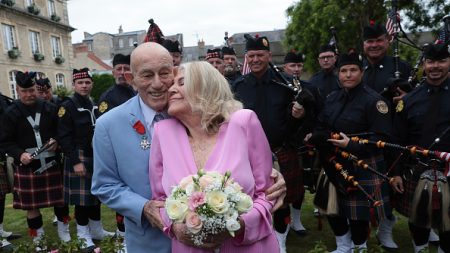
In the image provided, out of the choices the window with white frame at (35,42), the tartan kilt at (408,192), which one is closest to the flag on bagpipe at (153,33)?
the tartan kilt at (408,192)

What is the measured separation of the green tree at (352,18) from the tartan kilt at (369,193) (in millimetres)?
12807

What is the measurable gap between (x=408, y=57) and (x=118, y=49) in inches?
2466

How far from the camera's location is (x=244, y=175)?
1907 millimetres

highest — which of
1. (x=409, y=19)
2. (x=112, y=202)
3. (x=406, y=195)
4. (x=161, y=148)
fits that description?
(x=409, y=19)

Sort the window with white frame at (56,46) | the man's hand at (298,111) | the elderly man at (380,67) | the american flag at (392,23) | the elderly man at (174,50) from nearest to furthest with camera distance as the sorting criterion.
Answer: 1. the man's hand at (298,111)
2. the elderly man at (380,67)
3. the elderly man at (174,50)
4. the american flag at (392,23)
5. the window with white frame at (56,46)

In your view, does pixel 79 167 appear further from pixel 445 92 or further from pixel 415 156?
pixel 445 92

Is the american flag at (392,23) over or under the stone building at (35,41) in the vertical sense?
under

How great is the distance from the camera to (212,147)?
2010 mm

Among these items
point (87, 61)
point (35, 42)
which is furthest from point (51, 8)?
point (87, 61)

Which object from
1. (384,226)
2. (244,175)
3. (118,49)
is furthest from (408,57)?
(118,49)

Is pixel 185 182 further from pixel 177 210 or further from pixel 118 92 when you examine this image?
pixel 118 92

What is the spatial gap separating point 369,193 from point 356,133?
2.14 ft

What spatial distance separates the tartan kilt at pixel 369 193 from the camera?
3.71m

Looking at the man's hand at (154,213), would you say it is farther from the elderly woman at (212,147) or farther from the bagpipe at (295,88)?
the bagpipe at (295,88)
